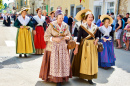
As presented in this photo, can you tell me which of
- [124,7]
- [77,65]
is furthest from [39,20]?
[124,7]

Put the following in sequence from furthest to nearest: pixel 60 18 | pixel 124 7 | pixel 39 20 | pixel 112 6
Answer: pixel 112 6, pixel 124 7, pixel 39 20, pixel 60 18

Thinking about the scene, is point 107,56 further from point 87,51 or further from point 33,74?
point 33,74

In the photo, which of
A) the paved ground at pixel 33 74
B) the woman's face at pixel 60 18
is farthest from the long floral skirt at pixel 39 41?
the woman's face at pixel 60 18

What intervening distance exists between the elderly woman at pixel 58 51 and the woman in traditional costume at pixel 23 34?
3.15m

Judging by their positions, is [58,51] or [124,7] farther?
[124,7]

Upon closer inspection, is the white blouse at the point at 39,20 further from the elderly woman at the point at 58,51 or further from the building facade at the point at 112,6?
the building facade at the point at 112,6

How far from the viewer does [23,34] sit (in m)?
7.36

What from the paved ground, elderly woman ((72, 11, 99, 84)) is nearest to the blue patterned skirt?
the paved ground

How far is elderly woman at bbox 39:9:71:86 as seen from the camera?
4273 mm

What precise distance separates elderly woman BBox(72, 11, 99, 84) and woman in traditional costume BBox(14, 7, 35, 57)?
3.18 metres

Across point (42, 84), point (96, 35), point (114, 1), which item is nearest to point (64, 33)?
point (96, 35)

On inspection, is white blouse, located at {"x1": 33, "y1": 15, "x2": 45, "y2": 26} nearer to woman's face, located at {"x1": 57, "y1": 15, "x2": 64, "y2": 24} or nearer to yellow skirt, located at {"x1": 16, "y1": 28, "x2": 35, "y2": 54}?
yellow skirt, located at {"x1": 16, "y1": 28, "x2": 35, "y2": 54}

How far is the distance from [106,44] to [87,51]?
175cm

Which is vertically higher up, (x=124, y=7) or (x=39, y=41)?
(x=124, y=7)
